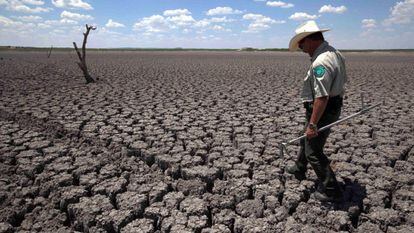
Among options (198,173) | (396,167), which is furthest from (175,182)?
(396,167)

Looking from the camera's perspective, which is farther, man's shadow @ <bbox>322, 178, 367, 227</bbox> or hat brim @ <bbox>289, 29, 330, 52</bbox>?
man's shadow @ <bbox>322, 178, 367, 227</bbox>

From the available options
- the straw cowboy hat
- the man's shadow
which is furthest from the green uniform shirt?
the man's shadow

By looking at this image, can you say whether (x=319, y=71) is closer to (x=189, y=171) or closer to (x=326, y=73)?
(x=326, y=73)

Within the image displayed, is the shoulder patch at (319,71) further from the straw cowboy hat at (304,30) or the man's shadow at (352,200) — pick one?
the man's shadow at (352,200)

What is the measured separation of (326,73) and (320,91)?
15 centimetres

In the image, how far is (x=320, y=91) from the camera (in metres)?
2.58

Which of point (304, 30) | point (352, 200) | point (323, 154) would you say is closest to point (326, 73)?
point (304, 30)

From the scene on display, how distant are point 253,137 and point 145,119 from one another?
87.6 inches

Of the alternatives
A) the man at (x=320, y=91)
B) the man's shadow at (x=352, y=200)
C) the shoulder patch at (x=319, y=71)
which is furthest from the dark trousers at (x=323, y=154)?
the shoulder patch at (x=319, y=71)

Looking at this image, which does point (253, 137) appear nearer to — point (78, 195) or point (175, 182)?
point (175, 182)

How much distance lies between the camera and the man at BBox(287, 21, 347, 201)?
260 centimetres

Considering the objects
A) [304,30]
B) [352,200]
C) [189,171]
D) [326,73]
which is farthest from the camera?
[189,171]

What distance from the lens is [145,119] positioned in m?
6.14

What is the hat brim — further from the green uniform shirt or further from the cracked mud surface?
the cracked mud surface
